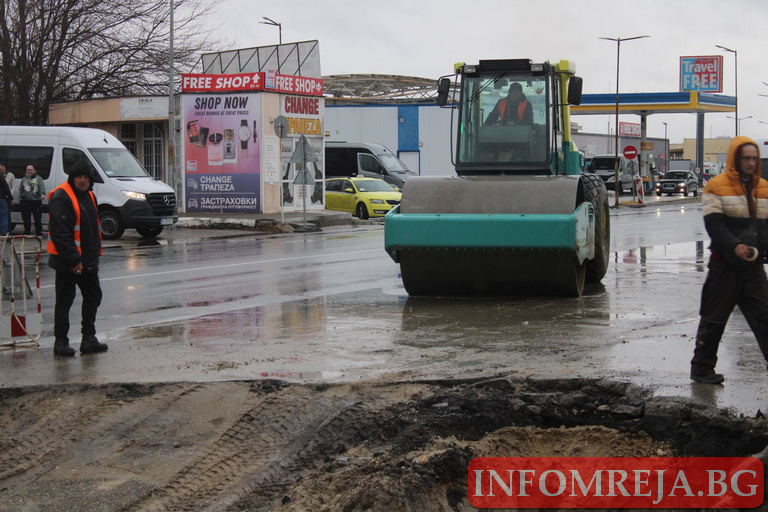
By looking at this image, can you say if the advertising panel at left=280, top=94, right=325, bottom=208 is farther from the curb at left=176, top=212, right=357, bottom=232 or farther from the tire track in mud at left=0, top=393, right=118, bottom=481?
the tire track in mud at left=0, top=393, right=118, bottom=481

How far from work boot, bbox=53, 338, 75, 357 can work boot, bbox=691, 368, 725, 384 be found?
5.16m

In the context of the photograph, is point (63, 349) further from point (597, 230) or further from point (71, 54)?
point (71, 54)

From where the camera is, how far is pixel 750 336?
803 centimetres

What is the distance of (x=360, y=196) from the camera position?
30.4 metres

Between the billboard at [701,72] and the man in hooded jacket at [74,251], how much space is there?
8217cm

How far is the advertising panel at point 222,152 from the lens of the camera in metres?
28.2

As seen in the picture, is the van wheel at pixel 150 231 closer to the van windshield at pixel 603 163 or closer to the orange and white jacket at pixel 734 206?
the orange and white jacket at pixel 734 206

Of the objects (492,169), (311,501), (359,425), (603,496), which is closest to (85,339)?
(359,425)

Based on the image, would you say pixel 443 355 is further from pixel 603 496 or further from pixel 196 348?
pixel 603 496

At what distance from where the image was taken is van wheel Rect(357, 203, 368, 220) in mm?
30312

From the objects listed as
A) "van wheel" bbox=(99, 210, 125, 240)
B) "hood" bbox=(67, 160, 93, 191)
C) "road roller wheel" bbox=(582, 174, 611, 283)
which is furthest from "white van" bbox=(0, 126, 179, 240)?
"hood" bbox=(67, 160, 93, 191)

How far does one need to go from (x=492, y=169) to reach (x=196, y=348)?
5.26 meters

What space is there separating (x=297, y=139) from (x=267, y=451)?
81.8 feet

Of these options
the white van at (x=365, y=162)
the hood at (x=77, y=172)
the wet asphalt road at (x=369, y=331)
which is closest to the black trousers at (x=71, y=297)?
the wet asphalt road at (x=369, y=331)
